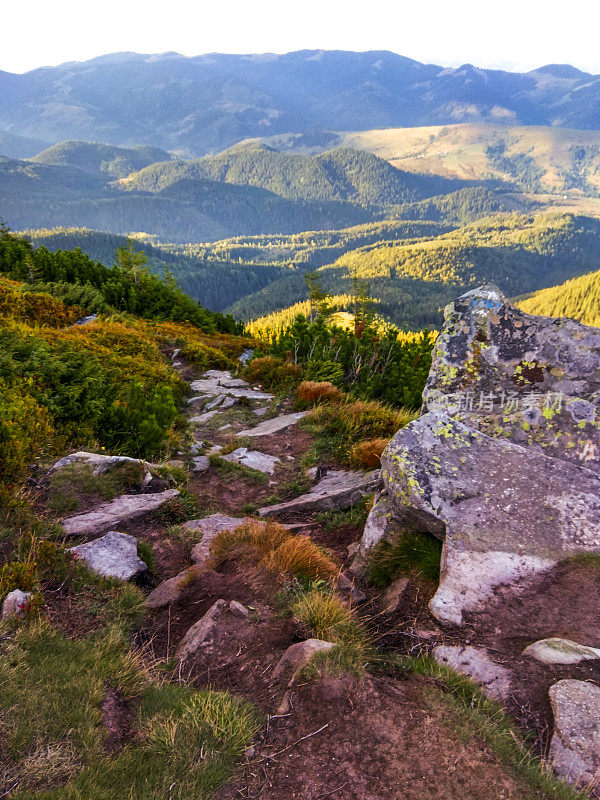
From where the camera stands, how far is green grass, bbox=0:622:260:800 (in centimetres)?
245

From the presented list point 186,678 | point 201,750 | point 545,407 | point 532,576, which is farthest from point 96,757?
point 545,407

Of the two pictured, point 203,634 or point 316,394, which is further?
point 316,394

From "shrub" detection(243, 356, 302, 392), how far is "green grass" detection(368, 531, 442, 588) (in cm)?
926

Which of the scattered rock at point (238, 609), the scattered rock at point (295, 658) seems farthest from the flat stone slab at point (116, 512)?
the scattered rock at point (295, 658)

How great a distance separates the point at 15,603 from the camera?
374cm

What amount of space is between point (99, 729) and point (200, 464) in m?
6.09

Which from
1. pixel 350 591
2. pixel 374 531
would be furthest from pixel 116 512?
pixel 374 531

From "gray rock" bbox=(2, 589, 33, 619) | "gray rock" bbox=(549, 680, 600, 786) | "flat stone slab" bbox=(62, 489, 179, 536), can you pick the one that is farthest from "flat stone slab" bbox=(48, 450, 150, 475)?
"gray rock" bbox=(549, 680, 600, 786)

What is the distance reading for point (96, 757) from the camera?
8.53 feet

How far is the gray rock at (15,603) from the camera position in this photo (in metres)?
3.67

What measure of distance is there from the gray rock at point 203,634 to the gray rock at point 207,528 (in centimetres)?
123

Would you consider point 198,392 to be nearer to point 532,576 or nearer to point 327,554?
point 327,554

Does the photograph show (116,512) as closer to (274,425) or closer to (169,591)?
(169,591)

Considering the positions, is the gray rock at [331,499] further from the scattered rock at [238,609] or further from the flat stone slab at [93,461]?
the scattered rock at [238,609]
